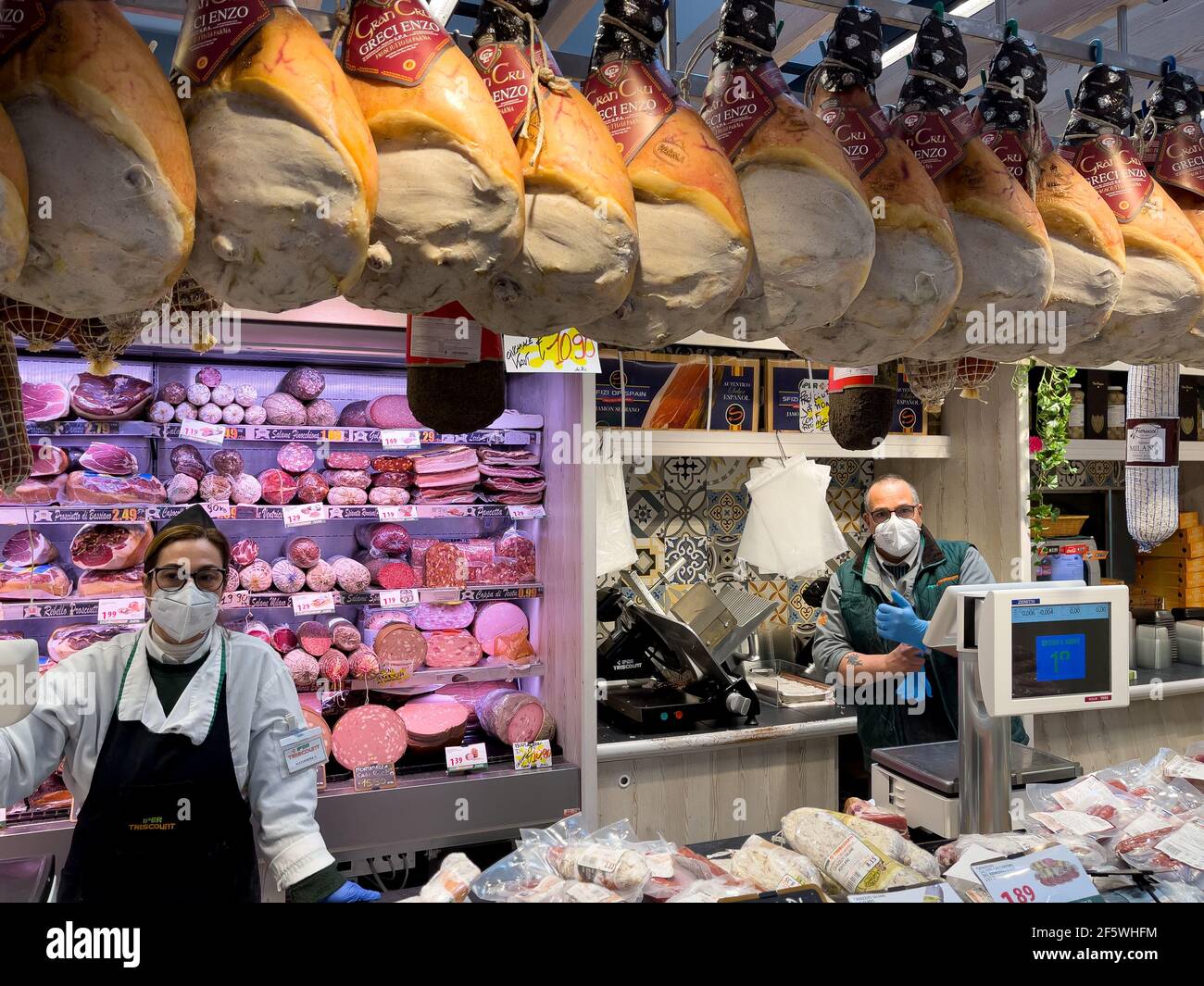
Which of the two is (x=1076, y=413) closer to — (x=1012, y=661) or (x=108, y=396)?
(x=1012, y=661)

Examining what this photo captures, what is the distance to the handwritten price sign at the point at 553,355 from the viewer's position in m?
3.65

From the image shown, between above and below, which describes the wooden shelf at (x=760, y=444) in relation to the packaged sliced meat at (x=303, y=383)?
below

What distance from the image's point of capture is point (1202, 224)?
1801mm

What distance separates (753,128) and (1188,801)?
7.29 feet

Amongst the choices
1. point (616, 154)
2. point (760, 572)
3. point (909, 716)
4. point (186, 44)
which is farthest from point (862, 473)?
point (186, 44)

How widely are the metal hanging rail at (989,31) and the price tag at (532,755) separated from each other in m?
3.13

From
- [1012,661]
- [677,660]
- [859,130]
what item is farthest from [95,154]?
[677,660]

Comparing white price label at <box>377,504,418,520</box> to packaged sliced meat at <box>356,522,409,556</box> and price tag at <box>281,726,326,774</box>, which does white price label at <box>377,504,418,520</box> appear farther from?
price tag at <box>281,726,326,774</box>

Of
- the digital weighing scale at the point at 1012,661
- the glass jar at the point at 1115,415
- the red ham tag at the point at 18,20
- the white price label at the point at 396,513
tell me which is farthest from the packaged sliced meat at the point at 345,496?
the glass jar at the point at 1115,415

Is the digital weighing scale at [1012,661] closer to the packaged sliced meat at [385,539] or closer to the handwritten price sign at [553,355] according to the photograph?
the handwritten price sign at [553,355]

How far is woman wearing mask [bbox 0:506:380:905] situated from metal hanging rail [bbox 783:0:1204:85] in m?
2.36

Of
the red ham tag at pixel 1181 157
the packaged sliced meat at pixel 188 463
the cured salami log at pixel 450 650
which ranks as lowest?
the cured salami log at pixel 450 650

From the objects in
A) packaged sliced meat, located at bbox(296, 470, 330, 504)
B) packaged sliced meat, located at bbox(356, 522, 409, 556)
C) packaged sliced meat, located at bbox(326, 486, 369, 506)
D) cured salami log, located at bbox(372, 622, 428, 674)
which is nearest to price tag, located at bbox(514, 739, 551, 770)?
cured salami log, located at bbox(372, 622, 428, 674)

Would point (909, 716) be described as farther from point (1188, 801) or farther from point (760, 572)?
point (1188, 801)
